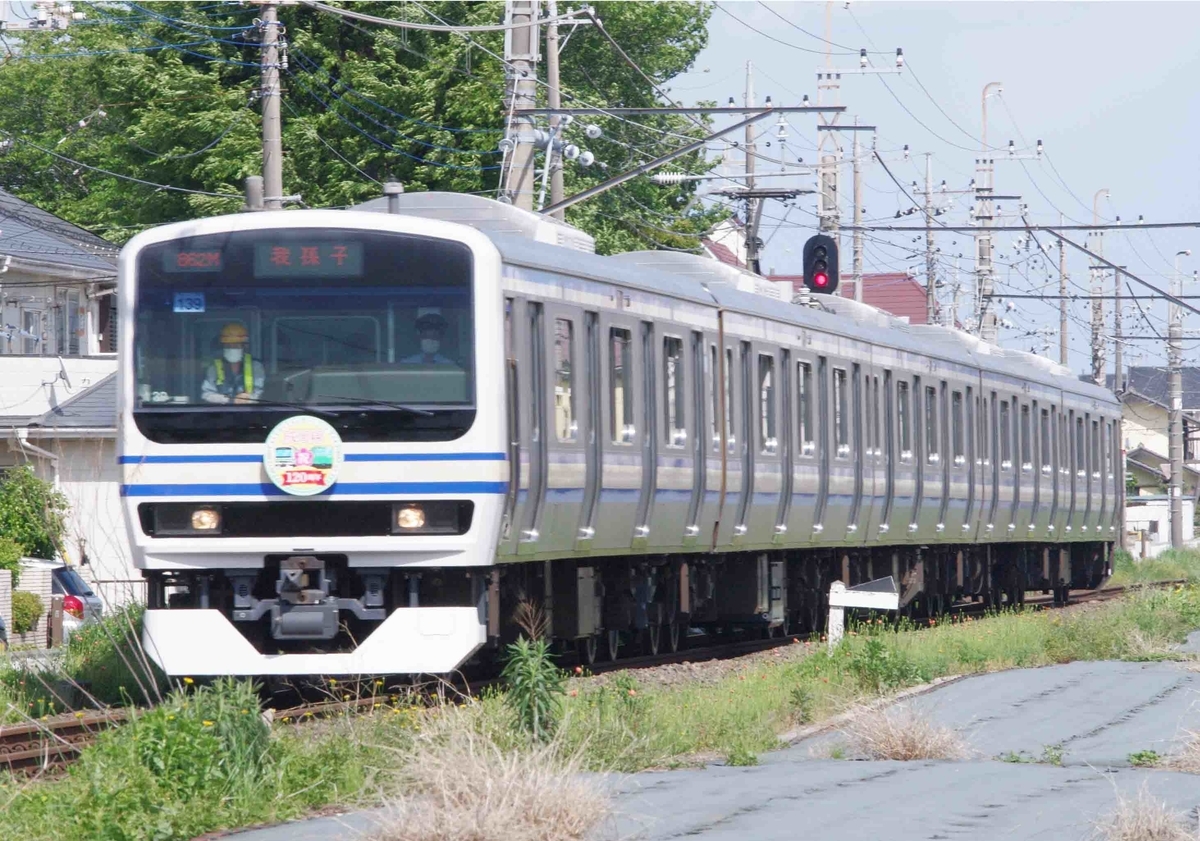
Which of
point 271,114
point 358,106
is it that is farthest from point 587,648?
point 358,106

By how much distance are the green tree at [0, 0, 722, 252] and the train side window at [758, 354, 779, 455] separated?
2022 centimetres

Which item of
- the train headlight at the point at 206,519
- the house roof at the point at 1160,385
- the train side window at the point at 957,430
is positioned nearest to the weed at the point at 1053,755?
the train headlight at the point at 206,519

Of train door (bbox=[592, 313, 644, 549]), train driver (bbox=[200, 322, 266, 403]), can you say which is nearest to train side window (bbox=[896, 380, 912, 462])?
train door (bbox=[592, 313, 644, 549])

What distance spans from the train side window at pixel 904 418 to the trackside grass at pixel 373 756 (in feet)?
30.5

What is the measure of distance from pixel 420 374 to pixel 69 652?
16.1ft

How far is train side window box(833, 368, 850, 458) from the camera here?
2083 cm

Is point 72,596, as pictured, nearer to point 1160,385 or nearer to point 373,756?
point 373,756

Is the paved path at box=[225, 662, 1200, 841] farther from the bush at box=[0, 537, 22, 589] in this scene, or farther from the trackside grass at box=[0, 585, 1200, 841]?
the bush at box=[0, 537, 22, 589]

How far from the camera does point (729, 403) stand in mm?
17828

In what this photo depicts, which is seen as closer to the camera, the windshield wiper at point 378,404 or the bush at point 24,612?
the windshield wiper at point 378,404

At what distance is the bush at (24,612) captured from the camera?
88.4 feet

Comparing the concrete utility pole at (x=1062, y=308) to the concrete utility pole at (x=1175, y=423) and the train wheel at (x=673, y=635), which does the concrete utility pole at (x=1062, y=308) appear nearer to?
the concrete utility pole at (x=1175, y=423)

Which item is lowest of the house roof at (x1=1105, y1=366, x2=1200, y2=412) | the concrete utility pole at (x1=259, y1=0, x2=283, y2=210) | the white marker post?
the white marker post

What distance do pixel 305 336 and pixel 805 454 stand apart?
25.8ft
